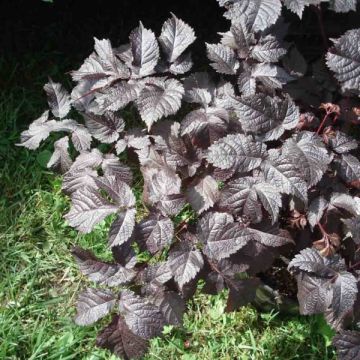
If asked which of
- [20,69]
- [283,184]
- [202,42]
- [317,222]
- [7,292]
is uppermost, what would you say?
[283,184]

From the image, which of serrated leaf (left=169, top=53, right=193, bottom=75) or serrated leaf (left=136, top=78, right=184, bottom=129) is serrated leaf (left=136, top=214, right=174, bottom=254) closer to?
serrated leaf (left=136, top=78, right=184, bottom=129)

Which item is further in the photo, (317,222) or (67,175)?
(67,175)

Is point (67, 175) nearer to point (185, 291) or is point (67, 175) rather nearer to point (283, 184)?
point (185, 291)

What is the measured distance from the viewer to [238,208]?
55.4 inches

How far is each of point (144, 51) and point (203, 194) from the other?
0.42 meters

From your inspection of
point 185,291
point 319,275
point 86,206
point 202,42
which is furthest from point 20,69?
point 319,275

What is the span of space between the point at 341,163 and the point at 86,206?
668mm

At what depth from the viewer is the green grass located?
1923mm

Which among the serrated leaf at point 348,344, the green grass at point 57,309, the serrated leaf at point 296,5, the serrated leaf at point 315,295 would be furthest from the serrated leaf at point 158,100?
the green grass at point 57,309

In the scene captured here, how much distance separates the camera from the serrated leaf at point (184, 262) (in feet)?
4.52

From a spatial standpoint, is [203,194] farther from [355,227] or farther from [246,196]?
[355,227]

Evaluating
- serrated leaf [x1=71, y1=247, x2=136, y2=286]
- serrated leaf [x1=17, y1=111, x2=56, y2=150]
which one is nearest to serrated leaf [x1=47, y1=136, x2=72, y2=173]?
serrated leaf [x1=17, y1=111, x2=56, y2=150]

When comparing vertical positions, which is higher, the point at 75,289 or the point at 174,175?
the point at 174,175

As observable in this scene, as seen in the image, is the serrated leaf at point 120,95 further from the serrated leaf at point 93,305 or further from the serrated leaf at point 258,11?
the serrated leaf at point 93,305
